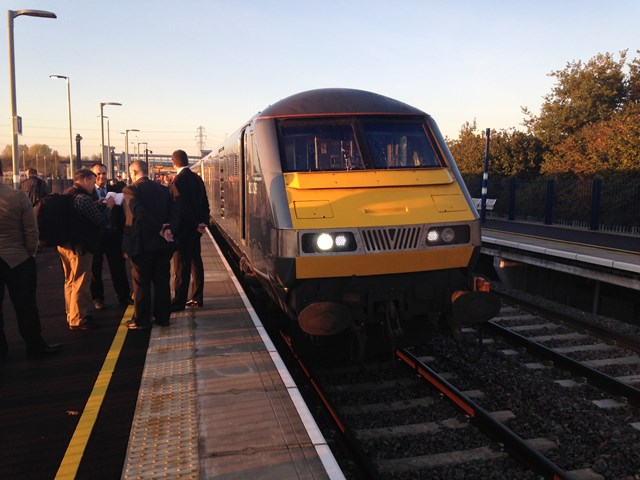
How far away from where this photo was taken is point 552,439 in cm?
483

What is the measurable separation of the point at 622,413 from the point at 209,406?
416 cm

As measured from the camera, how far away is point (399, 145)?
236 inches

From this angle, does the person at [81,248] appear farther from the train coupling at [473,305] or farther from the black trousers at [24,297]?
the train coupling at [473,305]

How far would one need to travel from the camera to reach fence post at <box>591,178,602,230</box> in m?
17.2

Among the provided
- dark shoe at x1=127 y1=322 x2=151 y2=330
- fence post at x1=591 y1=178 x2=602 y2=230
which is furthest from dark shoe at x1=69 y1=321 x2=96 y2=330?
fence post at x1=591 y1=178 x2=602 y2=230

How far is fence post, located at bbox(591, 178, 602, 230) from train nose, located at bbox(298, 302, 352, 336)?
49.5 ft

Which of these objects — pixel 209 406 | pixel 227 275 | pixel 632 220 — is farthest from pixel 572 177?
pixel 209 406

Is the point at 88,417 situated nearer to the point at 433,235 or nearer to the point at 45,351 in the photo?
the point at 45,351

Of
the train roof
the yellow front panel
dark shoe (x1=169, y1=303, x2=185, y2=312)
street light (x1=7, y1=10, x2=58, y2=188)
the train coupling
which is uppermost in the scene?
street light (x1=7, y1=10, x2=58, y2=188)

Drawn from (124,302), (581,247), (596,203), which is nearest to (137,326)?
(124,302)

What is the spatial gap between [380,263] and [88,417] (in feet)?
9.15

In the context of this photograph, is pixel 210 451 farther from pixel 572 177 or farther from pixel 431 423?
pixel 572 177

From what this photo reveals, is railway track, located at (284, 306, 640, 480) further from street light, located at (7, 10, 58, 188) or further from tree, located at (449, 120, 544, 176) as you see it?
tree, located at (449, 120, 544, 176)

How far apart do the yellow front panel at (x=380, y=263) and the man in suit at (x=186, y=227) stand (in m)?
2.30
